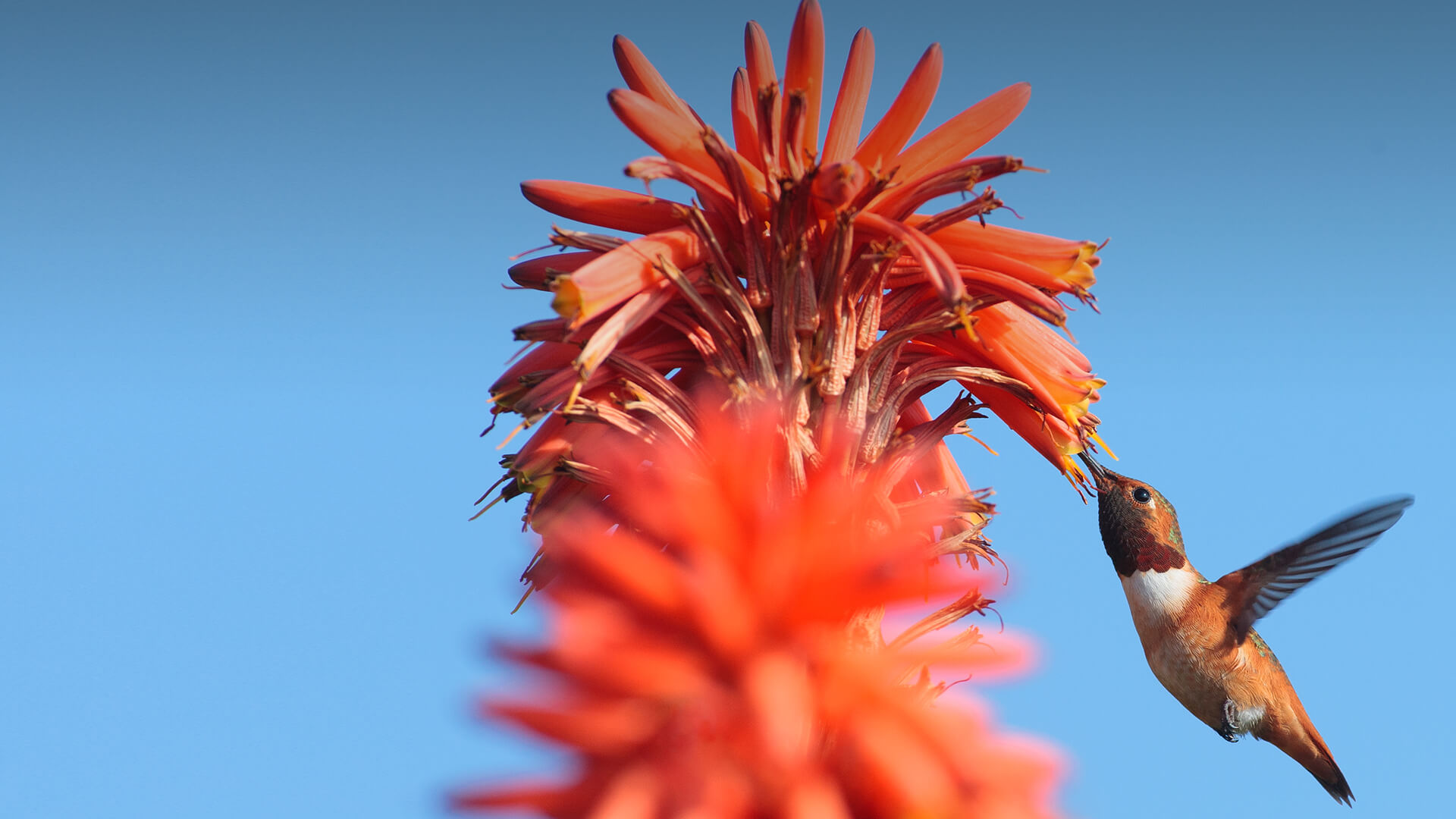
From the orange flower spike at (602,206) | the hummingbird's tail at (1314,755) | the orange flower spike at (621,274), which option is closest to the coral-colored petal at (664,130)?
the orange flower spike at (602,206)

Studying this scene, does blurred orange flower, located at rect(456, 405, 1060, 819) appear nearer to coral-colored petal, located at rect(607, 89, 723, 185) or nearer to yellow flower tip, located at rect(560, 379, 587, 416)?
yellow flower tip, located at rect(560, 379, 587, 416)

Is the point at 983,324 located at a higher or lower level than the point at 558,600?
higher

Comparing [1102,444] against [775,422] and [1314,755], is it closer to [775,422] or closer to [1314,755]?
[775,422]

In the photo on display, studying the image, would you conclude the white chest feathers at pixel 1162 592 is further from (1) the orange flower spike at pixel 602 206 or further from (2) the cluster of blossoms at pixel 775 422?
(1) the orange flower spike at pixel 602 206

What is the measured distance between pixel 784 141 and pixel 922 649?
1.93m

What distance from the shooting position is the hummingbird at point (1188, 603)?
24.3 feet

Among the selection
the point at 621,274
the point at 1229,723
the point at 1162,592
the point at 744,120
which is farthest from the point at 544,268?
the point at 1229,723

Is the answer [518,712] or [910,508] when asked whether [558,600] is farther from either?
[910,508]

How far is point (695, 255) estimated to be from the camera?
4.06 metres

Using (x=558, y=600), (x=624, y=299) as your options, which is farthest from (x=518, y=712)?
(x=624, y=299)

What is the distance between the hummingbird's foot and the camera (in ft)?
25.0

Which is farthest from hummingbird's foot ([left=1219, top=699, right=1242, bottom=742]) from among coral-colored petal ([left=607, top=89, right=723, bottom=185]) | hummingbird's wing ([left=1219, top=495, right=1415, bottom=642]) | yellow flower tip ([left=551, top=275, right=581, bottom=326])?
yellow flower tip ([left=551, top=275, right=581, bottom=326])

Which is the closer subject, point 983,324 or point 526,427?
point 526,427

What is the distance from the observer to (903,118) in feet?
14.4
